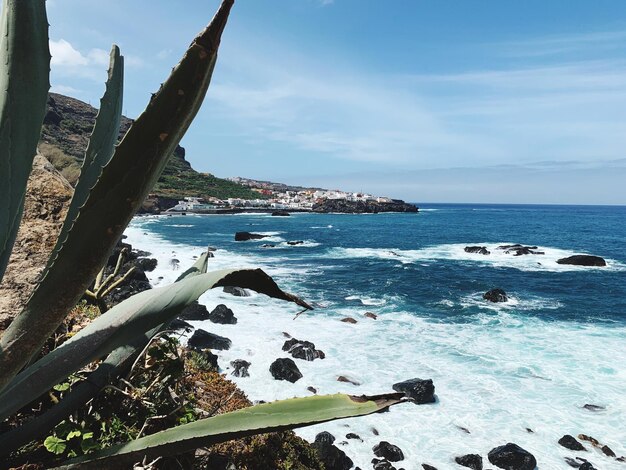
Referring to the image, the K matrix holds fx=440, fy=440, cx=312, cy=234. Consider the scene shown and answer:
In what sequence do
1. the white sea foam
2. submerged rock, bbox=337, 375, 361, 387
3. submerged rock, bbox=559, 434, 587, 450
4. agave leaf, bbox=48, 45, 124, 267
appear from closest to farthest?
agave leaf, bbox=48, 45, 124, 267
submerged rock, bbox=559, 434, 587, 450
submerged rock, bbox=337, 375, 361, 387
the white sea foam

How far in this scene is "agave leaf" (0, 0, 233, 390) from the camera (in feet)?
4.59

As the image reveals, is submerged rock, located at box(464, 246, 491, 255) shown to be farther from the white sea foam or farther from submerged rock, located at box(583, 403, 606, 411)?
submerged rock, located at box(583, 403, 606, 411)

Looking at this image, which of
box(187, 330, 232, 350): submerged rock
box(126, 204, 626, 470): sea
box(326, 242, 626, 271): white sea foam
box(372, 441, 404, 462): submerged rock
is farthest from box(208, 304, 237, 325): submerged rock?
box(326, 242, 626, 271): white sea foam

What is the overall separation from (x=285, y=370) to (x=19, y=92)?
36.3 ft

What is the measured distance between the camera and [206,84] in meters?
1.46

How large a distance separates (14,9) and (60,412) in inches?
68.2

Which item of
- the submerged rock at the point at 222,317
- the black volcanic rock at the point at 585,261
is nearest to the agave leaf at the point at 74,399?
the submerged rock at the point at 222,317

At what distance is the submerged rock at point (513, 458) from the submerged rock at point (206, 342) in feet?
26.0

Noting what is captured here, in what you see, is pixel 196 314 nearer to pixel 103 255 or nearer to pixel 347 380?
pixel 347 380

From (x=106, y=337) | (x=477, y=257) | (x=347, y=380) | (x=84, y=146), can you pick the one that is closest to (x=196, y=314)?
(x=347, y=380)

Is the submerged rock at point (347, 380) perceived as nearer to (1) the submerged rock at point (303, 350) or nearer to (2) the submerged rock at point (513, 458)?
(1) the submerged rock at point (303, 350)

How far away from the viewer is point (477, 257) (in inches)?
1577

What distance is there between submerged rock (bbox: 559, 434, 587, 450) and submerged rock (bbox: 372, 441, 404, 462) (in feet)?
12.1

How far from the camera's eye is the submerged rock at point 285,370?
11.8 meters
